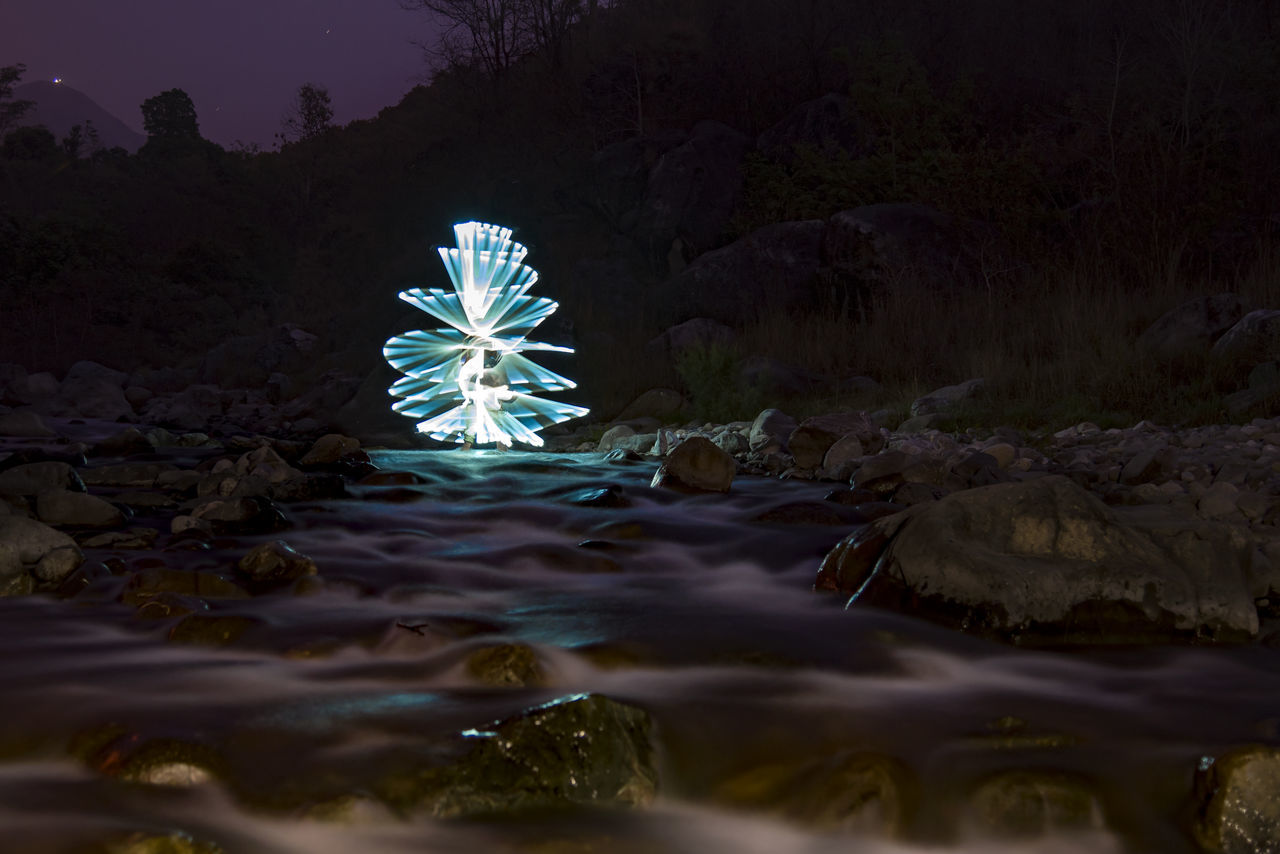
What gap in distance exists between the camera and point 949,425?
802 cm

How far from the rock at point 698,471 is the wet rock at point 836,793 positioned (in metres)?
3.75

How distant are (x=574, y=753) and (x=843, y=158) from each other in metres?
15.1

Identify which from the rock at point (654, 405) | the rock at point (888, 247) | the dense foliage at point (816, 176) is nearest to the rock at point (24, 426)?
the dense foliage at point (816, 176)

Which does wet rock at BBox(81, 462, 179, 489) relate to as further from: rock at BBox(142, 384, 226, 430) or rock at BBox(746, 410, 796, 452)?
rock at BBox(142, 384, 226, 430)

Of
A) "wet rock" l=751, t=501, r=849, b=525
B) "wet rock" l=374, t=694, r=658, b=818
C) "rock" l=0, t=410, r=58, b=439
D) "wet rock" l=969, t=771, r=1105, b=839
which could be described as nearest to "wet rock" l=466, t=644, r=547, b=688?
"wet rock" l=374, t=694, r=658, b=818

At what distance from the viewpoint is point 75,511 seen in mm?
5000

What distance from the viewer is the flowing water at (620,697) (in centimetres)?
229

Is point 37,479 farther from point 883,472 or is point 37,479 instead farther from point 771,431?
point 771,431

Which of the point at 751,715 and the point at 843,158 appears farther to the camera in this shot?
the point at 843,158

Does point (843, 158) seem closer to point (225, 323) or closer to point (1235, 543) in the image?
point (1235, 543)

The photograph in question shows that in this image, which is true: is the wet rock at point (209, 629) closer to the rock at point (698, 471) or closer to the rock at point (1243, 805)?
the rock at point (1243, 805)

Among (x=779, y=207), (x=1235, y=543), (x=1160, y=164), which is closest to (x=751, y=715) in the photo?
(x=1235, y=543)

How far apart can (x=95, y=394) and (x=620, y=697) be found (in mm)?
14148

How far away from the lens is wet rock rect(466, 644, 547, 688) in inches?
120
